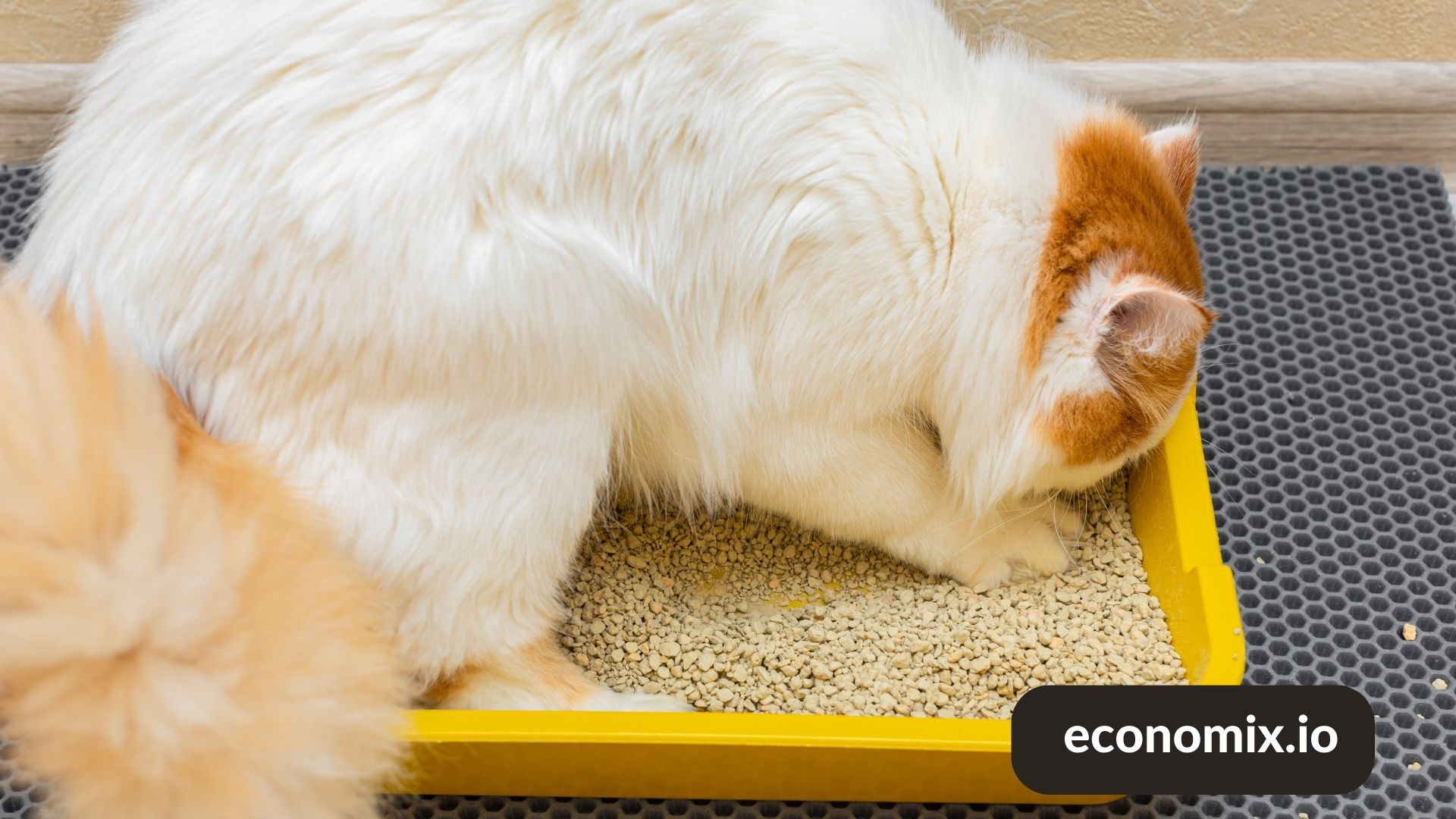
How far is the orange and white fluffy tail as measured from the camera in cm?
95

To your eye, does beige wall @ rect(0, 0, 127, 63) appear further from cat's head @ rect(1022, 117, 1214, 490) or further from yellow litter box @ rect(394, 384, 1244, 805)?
cat's head @ rect(1022, 117, 1214, 490)

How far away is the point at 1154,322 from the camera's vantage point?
1.19 meters

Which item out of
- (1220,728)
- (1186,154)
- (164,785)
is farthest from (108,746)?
(1186,154)

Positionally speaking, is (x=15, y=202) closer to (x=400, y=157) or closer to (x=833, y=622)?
(x=400, y=157)

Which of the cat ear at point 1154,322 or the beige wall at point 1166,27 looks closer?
the cat ear at point 1154,322

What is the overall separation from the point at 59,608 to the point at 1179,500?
3.65ft

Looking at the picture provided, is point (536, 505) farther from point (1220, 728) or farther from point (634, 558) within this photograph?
point (1220, 728)

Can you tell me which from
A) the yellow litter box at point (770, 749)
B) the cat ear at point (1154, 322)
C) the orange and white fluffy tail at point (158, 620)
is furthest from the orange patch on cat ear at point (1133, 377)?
the orange and white fluffy tail at point (158, 620)

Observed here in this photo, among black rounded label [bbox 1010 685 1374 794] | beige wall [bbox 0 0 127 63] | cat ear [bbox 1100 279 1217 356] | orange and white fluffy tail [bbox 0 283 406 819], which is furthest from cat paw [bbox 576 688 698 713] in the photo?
beige wall [bbox 0 0 127 63]

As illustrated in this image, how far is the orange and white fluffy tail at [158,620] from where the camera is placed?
0.95 m

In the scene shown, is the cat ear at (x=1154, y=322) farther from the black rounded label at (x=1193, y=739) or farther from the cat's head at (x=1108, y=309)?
the black rounded label at (x=1193, y=739)

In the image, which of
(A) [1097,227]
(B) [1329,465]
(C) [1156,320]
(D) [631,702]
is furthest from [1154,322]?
(D) [631,702]

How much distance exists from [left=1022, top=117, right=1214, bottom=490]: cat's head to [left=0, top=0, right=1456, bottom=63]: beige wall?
1.99 ft

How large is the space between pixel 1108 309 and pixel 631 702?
2.14 feet
